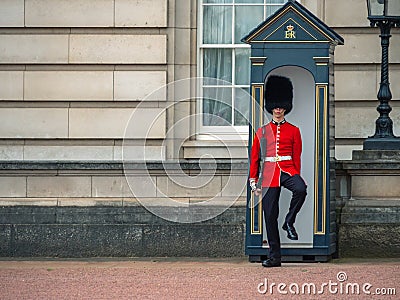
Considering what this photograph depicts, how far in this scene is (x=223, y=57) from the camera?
16.3 metres

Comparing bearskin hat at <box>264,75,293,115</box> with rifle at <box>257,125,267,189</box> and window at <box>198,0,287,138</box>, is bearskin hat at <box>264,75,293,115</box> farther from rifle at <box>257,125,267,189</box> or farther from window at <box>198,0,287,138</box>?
window at <box>198,0,287,138</box>

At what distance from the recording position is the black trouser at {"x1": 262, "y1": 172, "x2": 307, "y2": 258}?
13.9 metres

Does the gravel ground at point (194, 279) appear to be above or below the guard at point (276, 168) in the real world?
below

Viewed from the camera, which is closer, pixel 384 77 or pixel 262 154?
pixel 262 154

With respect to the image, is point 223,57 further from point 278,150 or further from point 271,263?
point 271,263

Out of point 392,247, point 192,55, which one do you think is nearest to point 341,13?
point 192,55

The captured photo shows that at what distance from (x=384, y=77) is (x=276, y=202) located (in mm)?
2220

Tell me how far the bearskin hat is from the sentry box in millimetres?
66

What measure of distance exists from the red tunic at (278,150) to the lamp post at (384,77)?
4.31 ft

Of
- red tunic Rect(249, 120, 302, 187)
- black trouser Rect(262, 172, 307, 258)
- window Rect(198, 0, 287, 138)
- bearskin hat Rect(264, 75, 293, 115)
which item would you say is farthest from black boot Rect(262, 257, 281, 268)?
window Rect(198, 0, 287, 138)

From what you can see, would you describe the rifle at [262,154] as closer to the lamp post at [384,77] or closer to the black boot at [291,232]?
the black boot at [291,232]

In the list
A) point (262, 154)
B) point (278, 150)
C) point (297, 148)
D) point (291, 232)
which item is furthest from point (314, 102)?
point (291, 232)

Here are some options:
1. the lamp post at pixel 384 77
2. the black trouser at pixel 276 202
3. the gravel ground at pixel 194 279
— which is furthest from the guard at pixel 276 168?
the lamp post at pixel 384 77

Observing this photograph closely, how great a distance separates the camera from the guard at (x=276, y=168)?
14.0 metres
